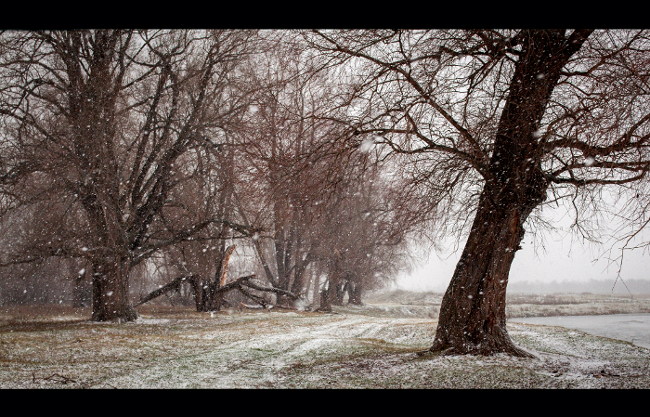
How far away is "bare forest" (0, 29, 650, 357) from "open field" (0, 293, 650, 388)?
1.10 m

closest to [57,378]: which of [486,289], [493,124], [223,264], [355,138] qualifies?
[355,138]

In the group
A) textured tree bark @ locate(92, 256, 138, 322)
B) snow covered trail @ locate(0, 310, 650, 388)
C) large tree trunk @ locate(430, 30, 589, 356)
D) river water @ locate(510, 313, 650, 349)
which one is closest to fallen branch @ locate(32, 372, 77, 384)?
snow covered trail @ locate(0, 310, 650, 388)

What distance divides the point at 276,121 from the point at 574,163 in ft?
16.3

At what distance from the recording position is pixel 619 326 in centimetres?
1226

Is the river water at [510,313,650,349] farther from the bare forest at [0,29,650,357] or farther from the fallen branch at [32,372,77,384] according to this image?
the fallen branch at [32,372,77,384]

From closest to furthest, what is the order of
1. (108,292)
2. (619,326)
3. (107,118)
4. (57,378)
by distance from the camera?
1. (57,378)
2. (107,118)
3. (619,326)
4. (108,292)

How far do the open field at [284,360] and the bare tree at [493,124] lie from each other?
1115mm

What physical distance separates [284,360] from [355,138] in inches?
153

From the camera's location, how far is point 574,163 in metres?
6.47

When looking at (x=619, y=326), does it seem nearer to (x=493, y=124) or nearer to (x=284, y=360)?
(x=493, y=124)

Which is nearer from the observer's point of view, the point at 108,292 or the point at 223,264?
the point at 108,292
